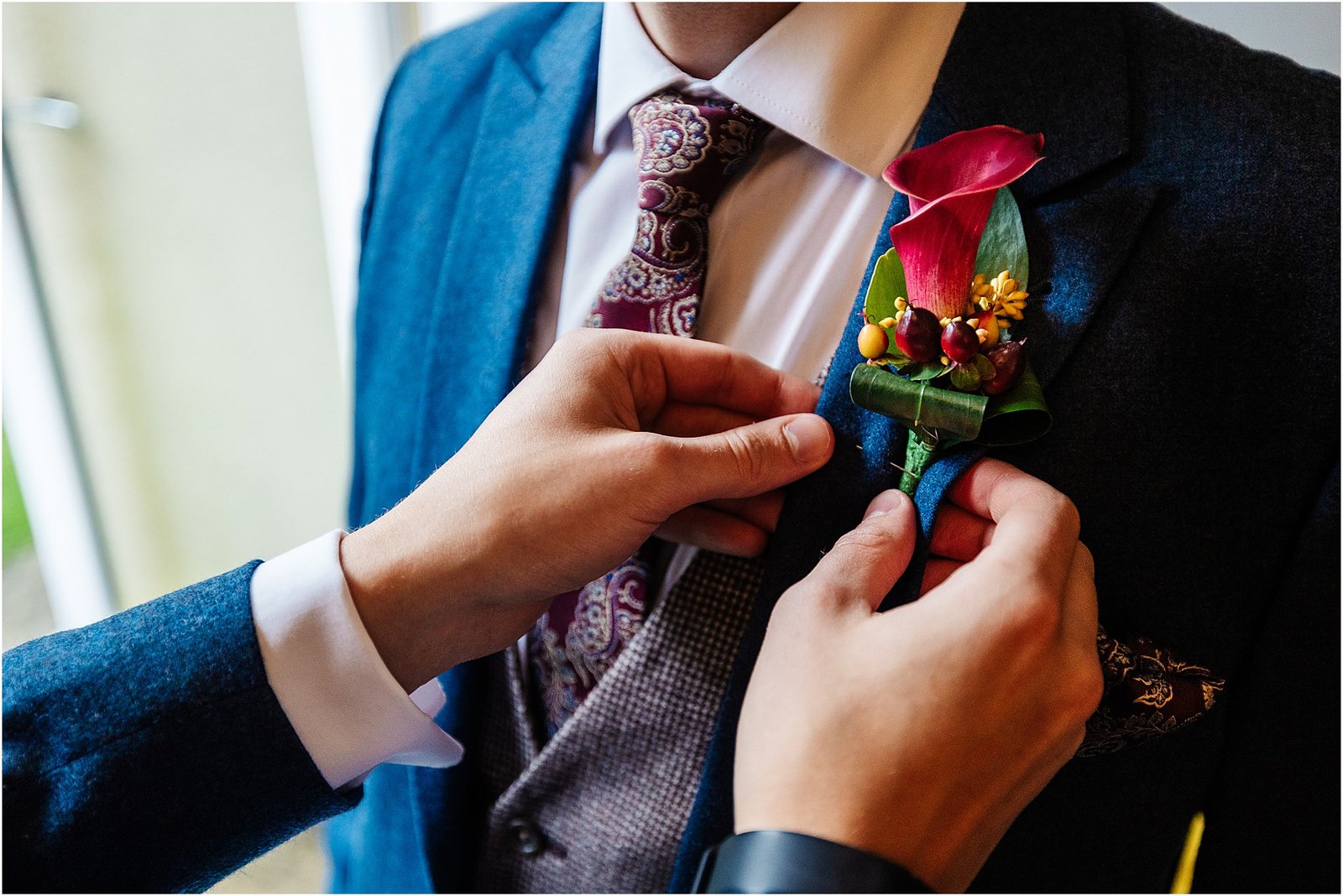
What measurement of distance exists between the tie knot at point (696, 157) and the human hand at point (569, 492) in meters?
0.14

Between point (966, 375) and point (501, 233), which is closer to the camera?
point (966, 375)

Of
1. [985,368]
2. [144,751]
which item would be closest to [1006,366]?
[985,368]

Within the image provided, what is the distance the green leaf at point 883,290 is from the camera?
2.08 ft

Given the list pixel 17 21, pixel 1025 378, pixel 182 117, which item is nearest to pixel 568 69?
pixel 1025 378

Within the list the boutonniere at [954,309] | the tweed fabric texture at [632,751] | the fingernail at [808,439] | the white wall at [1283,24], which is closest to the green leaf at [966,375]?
the boutonniere at [954,309]

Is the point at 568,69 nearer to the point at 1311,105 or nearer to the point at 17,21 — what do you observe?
the point at 1311,105

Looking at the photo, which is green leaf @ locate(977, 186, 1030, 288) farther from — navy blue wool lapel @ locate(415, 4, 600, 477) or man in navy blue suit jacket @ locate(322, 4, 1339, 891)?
navy blue wool lapel @ locate(415, 4, 600, 477)

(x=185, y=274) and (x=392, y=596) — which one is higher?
(x=185, y=274)

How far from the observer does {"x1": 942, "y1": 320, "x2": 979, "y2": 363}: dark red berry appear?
22.7 inches

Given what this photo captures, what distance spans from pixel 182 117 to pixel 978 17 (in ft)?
5.15

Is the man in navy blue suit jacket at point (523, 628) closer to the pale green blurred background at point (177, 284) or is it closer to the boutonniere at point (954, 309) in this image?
the boutonniere at point (954, 309)

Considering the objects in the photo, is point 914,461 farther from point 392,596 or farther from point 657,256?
point 392,596

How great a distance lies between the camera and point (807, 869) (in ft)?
1.59

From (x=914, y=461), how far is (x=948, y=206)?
184 mm
